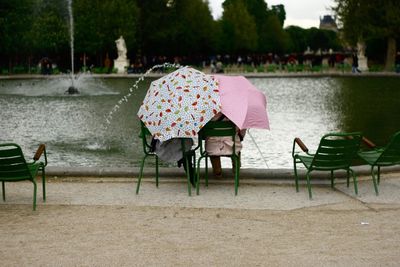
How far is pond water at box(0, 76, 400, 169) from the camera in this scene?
14.7 meters

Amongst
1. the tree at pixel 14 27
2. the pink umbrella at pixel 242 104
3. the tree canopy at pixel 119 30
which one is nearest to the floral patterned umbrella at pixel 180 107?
the pink umbrella at pixel 242 104

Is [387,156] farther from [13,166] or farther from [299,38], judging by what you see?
[299,38]

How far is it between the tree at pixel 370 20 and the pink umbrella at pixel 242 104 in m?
43.2

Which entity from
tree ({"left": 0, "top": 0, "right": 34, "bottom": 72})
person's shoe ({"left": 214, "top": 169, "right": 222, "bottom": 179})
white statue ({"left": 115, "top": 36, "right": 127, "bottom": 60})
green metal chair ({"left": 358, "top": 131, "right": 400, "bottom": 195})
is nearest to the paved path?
person's shoe ({"left": 214, "top": 169, "right": 222, "bottom": 179})

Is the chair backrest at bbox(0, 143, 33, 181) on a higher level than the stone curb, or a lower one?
higher

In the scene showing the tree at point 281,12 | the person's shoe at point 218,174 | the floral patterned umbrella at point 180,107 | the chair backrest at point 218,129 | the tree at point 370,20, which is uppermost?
the tree at point 281,12

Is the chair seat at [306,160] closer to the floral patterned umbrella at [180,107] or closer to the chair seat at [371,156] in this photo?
the chair seat at [371,156]

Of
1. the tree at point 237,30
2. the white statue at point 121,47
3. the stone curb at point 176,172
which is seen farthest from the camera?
the tree at point 237,30

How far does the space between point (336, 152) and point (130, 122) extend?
12483 mm

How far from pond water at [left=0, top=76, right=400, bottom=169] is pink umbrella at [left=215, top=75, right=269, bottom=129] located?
11.8ft

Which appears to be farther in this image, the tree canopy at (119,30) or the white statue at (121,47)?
the tree canopy at (119,30)

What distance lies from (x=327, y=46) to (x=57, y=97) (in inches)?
4798

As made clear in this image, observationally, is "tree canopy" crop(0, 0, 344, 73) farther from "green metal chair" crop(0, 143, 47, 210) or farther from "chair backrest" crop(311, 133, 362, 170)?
"chair backrest" crop(311, 133, 362, 170)

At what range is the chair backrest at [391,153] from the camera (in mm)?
9078
